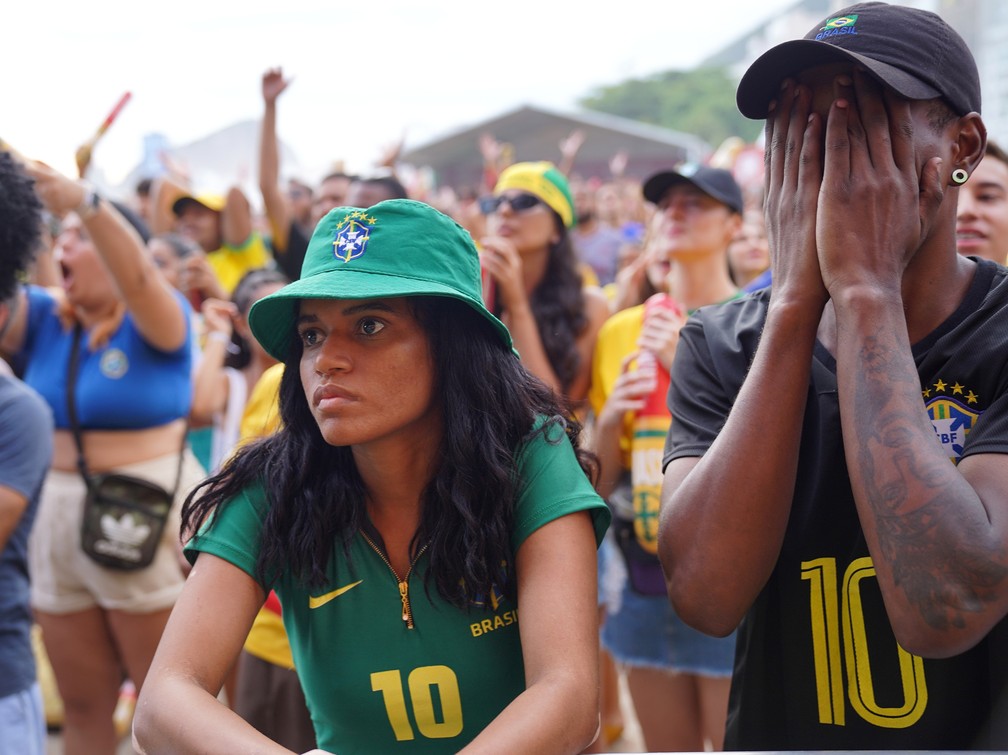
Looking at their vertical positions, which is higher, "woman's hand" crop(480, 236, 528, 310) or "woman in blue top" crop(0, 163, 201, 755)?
"woman's hand" crop(480, 236, 528, 310)

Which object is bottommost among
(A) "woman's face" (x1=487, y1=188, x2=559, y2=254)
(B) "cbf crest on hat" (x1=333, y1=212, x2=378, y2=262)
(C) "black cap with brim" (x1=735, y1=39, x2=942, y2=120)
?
(A) "woman's face" (x1=487, y1=188, x2=559, y2=254)

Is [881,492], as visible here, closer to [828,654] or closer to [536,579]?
[828,654]

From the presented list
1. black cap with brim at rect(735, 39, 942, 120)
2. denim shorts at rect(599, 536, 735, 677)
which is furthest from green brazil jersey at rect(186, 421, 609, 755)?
denim shorts at rect(599, 536, 735, 677)

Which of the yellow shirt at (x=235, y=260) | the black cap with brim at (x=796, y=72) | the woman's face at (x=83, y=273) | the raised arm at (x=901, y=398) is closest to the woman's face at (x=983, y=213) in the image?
the raised arm at (x=901, y=398)

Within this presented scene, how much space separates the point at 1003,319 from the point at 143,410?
3282 mm

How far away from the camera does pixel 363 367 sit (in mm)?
1933

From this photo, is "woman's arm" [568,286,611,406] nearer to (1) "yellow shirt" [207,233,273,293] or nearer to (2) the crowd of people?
(2) the crowd of people

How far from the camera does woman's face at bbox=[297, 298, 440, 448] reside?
191 cm

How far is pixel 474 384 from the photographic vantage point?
6.70 ft

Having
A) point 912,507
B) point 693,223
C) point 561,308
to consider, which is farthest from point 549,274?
point 912,507

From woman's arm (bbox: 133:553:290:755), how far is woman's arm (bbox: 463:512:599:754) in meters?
0.39

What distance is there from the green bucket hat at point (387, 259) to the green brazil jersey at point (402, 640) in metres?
0.40

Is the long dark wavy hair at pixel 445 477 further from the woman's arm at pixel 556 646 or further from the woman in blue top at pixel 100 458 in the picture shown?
the woman in blue top at pixel 100 458

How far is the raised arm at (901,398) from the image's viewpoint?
1.50 metres
